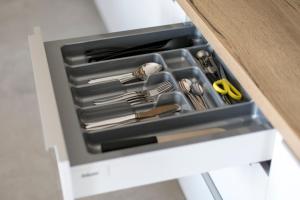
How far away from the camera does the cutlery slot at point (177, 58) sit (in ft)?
4.07

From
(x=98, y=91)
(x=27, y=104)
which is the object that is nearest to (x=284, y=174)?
(x=98, y=91)

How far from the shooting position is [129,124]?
1013 mm

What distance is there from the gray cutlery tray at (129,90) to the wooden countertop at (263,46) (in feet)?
0.30

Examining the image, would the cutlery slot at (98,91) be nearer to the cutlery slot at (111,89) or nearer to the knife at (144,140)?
the cutlery slot at (111,89)

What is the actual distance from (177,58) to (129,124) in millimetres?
314

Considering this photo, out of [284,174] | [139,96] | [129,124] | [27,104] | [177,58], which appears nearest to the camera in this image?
[284,174]

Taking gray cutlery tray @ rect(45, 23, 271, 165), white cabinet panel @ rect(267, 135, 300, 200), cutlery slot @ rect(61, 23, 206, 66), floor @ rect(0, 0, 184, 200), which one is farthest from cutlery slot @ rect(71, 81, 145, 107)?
floor @ rect(0, 0, 184, 200)

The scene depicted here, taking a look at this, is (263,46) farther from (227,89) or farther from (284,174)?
(284,174)

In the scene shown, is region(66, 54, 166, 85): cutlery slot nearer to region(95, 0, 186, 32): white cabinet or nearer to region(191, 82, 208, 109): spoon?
region(191, 82, 208, 109): spoon

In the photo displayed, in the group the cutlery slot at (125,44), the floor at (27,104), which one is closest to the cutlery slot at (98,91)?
the cutlery slot at (125,44)

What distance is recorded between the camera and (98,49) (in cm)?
127

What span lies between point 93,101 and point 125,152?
0.24 meters

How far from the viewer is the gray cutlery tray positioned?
98cm

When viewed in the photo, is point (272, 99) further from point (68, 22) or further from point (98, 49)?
point (68, 22)
